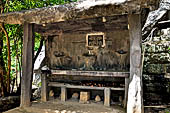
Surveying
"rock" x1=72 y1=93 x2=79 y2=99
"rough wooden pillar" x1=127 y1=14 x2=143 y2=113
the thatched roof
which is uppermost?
the thatched roof

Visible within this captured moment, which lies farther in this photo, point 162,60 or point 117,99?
point 162,60

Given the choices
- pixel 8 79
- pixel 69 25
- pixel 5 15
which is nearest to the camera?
pixel 5 15

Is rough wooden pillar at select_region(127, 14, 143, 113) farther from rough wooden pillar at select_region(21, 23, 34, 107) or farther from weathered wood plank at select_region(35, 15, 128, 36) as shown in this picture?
rough wooden pillar at select_region(21, 23, 34, 107)

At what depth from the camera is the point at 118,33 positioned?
14.0 feet

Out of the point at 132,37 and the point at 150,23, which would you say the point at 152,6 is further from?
the point at 150,23

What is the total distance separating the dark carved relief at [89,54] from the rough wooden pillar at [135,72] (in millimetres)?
1324

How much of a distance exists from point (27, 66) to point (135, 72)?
273 cm

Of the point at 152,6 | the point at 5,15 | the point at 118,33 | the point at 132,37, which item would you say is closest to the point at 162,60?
the point at 118,33

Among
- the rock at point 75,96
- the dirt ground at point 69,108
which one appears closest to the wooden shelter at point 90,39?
the dirt ground at point 69,108

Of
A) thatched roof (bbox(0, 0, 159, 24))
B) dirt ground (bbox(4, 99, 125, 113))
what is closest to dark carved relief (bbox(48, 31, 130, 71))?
dirt ground (bbox(4, 99, 125, 113))

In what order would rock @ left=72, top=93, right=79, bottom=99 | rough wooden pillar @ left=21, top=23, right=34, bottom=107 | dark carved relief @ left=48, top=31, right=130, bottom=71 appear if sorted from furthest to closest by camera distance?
rock @ left=72, top=93, right=79, bottom=99 → dark carved relief @ left=48, top=31, right=130, bottom=71 → rough wooden pillar @ left=21, top=23, right=34, bottom=107

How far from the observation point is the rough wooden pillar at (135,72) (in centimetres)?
271

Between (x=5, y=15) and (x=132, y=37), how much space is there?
316 centimetres

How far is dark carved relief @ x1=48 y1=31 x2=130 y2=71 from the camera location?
4.22 m
